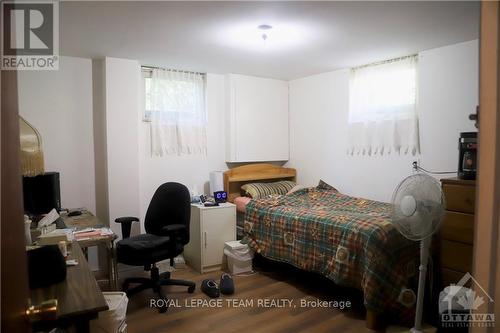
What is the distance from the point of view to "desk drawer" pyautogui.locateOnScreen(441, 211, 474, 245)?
2375mm

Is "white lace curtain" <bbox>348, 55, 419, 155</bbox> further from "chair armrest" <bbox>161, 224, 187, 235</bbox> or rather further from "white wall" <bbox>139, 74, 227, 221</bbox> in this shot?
"chair armrest" <bbox>161, 224, 187, 235</bbox>

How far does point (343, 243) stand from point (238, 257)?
4.32 feet

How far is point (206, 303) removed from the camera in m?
2.91

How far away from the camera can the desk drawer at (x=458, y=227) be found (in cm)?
237

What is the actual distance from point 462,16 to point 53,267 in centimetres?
301

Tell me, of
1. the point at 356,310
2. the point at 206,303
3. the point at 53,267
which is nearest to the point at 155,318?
the point at 206,303

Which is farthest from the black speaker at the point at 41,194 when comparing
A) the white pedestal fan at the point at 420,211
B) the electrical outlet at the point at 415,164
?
the electrical outlet at the point at 415,164

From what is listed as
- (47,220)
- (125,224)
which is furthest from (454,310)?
(47,220)

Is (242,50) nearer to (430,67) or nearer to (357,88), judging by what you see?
(357,88)

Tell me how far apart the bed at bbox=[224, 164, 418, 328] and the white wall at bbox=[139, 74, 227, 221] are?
858 mm

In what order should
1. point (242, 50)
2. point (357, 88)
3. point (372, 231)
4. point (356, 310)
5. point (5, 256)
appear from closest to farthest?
point (5, 256)
point (372, 231)
point (356, 310)
point (242, 50)
point (357, 88)

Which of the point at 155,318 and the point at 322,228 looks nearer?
the point at 155,318

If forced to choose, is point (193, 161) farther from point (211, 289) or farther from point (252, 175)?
point (211, 289)

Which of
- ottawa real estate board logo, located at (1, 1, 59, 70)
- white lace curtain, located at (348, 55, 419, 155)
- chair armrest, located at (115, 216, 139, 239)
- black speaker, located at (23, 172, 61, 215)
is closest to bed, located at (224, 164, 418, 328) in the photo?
white lace curtain, located at (348, 55, 419, 155)
